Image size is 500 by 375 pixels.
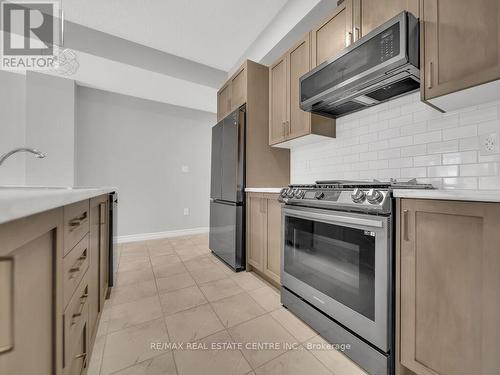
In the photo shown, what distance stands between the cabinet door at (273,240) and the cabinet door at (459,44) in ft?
4.10

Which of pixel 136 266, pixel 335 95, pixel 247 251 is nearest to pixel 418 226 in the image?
pixel 335 95

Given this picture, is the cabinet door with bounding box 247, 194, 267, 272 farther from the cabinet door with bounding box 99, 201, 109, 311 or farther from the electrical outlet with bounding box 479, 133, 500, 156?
the electrical outlet with bounding box 479, 133, 500, 156

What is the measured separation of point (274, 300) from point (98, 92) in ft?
12.8

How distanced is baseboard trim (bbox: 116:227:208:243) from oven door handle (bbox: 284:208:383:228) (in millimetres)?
2941

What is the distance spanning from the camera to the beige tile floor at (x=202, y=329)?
3.79ft

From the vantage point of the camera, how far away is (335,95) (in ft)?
5.21

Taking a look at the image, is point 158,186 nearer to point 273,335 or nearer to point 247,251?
point 247,251

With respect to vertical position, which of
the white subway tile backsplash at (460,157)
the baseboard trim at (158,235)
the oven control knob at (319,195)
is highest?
the white subway tile backsplash at (460,157)

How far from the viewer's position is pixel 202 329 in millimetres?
1446

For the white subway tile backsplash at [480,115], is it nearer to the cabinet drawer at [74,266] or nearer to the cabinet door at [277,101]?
the cabinet door at [277,101]

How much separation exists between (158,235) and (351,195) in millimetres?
3524

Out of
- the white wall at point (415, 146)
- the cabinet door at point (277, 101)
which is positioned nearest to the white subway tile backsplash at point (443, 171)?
the white wall at point (415, 146)

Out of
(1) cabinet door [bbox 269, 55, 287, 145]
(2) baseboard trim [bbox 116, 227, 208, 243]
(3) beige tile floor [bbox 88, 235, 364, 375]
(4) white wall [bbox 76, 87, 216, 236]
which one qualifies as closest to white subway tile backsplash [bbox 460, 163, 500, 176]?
(3) beige tile floor [bbox 88, 235, 364, 375]

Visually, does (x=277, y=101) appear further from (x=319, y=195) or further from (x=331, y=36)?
(x=319, y=195)
